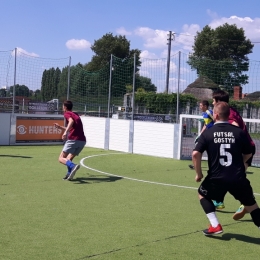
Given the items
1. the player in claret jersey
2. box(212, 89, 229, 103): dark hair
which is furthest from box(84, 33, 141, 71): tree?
box(212, 89, 229, 103): dark hair

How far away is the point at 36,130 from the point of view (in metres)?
20.5

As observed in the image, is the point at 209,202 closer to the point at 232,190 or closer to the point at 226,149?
the point at 232,190

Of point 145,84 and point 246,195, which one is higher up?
point 145,84

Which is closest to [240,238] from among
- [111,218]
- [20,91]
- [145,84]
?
[111,218]

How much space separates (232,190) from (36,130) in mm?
15356

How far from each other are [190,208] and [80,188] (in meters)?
2.66

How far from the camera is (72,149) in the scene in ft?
37.6

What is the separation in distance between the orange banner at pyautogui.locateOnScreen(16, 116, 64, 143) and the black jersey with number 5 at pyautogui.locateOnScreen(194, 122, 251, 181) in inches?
591

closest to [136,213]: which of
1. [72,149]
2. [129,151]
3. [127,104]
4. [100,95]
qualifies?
[72,149]

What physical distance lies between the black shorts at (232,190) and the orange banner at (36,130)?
14.9 m

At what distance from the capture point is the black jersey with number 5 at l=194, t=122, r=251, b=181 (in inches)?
237

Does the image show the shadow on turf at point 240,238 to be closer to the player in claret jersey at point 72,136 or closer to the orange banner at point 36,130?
the player in claret jersey at point 72,136

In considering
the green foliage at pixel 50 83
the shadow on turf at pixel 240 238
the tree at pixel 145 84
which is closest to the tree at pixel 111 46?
the green foliage at pixel 50 83

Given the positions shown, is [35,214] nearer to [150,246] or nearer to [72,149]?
[150,246]
